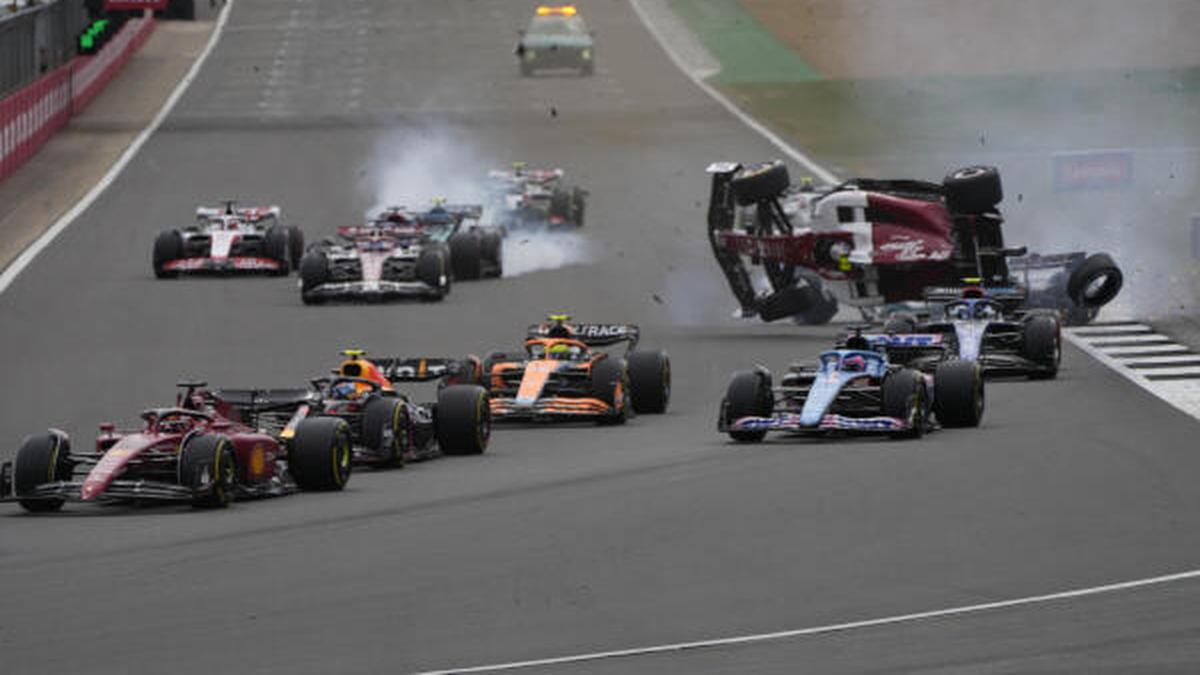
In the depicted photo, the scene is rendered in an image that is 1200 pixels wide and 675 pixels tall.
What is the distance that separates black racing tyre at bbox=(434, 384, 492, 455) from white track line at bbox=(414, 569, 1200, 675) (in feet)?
32.7

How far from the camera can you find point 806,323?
124 feet

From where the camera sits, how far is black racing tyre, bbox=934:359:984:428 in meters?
26.0

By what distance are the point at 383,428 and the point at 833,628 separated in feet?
31.3

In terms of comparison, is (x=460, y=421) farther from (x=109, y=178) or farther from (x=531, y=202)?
(x=109, y=178)

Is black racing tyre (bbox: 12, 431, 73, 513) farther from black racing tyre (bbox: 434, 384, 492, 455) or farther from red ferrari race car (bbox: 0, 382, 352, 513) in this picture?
black racing tyre (bbox: 434, 384, 492, 455)

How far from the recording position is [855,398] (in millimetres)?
26047

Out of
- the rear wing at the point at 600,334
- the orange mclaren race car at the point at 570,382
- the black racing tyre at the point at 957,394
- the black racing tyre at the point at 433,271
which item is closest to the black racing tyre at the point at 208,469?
the orange mclaren race car at the point at 570,382

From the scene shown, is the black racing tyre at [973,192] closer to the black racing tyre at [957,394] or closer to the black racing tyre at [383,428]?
the black racing tyre at [957,394]

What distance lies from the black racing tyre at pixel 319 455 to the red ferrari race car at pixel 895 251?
1465cm

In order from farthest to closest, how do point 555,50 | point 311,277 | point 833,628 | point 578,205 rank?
1. point 555,50
2. point 578,205
3. point 311,277
4. point 833,628

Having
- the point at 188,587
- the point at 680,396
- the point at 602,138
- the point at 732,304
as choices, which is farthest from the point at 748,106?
the point at 188,587

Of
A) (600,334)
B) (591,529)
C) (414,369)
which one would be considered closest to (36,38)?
(600,334)

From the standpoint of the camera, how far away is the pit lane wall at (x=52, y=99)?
60.1 m

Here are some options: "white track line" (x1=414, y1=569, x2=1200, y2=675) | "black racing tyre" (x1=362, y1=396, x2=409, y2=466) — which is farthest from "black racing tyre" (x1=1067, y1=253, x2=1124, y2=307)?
"white track line" (x1=414, y1=569, x2=1200, y2=675)
